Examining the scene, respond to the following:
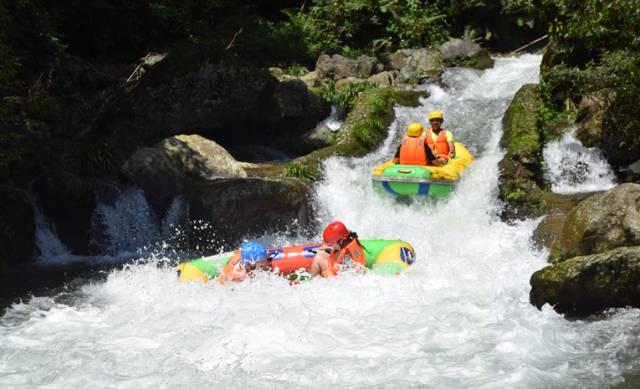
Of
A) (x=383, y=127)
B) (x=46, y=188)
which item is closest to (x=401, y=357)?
(x=46, y=188)

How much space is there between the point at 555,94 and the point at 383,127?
3.29 metres

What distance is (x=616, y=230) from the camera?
8.15m

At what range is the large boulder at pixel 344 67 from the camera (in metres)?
18.6

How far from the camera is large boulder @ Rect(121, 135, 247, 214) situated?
1224 centimetres

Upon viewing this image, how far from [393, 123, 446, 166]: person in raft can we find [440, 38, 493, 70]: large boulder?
7.14 meters

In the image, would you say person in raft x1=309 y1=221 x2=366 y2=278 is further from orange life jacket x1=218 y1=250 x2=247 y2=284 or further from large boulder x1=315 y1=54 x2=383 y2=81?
large boulder x1=315 y1=54 x2=383 y2=81

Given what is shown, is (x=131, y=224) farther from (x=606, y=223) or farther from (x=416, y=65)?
(x=416, y=65)

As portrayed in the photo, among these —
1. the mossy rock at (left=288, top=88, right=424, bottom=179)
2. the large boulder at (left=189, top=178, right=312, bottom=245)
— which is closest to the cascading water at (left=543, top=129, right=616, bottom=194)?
the mossy rock at (left=288, top=88, right=424, bottom=179)

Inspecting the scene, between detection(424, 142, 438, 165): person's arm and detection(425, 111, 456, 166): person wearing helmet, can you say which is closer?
detection(424, 142, 438, 165): person's arm

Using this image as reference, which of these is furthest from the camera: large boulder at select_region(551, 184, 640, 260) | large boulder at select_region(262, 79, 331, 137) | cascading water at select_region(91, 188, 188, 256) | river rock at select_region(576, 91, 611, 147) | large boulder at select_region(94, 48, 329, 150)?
large boulder at select_region(262, 79, 331, 137)

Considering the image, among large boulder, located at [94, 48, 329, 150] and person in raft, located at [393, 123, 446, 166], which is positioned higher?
large boulder, located at [94, 48, 329, 150]

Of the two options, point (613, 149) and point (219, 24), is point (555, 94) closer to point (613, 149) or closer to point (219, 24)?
point (613, 149)

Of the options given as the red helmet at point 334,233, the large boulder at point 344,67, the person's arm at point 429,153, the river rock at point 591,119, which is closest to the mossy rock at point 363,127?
the person's arm at point 429,153

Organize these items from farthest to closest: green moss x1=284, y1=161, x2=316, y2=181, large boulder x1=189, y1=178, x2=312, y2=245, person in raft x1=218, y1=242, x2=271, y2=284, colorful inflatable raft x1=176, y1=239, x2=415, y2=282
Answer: green moss x1=284, y1=161, x2=316, y2=181, large boulder x1=189, y1=178, x2=312, y2=245, colorful inflatable raft x1=176, y1=239, x2=415, y2=282, person in raft x1=218, y1=242, x2=271, y2=284
